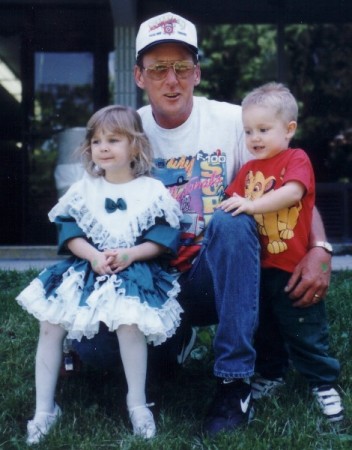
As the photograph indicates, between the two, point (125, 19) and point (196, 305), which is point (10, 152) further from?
point (196, 305)

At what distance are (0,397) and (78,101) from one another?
227 inches

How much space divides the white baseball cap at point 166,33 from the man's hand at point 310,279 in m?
0.94

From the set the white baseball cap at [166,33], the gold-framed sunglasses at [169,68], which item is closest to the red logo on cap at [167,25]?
the white baseball cap at [166,33]

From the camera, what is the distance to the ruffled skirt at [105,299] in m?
2.55

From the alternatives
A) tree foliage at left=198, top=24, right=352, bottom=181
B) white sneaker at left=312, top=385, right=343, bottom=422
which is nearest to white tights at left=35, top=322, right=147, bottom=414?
white sneaker at left=312, top=385, right=343, bottom=422

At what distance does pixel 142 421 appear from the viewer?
262cm

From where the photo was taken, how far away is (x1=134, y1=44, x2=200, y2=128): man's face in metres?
2.95

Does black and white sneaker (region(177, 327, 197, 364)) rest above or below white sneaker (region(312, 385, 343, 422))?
above

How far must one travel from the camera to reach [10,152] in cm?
829

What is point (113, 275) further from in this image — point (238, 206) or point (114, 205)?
point (238, 206)

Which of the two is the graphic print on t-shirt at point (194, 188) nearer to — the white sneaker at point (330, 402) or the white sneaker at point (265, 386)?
the white sneaker at point (265, 386)

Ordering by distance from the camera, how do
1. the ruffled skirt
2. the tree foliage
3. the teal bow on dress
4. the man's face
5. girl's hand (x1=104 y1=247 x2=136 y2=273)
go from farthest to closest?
the tree foliage
the man's face
the teal bow on dress
girl's hand (x1=104 y1=247 x2=136 y2=273)
the ruffled skirt

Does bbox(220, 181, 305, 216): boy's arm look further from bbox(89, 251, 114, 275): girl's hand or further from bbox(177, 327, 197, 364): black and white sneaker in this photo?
bbox(177, 327, 197, 364): black and white sneaker

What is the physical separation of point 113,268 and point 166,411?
615mm
